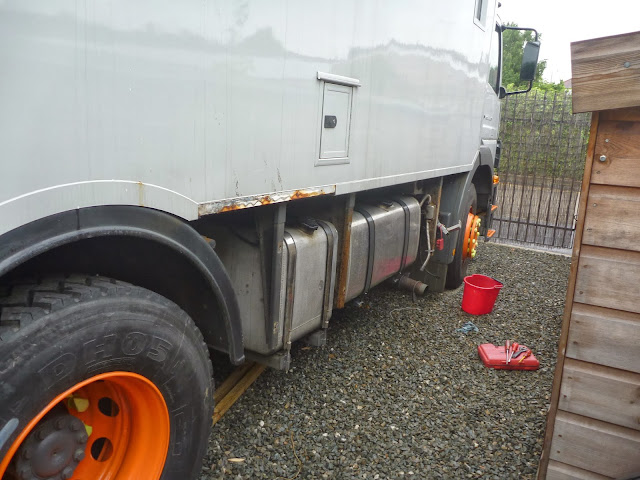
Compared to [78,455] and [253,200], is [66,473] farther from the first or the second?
[253,200]

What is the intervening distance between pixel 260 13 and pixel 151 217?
88 cm

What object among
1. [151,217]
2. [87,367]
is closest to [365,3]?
[151,217]

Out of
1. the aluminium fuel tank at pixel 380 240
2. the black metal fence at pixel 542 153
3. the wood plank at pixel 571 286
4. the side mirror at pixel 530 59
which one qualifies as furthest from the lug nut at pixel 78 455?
the black metal fence at pixel 542 153

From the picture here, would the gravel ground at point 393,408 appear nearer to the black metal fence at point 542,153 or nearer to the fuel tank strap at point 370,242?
the fuel tank strap at point 370,242

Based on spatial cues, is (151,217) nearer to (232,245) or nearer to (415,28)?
(232,245)

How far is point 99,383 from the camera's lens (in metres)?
1.73

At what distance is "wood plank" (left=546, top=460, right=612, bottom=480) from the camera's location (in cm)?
224

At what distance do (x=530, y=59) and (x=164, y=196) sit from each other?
436 centimetres

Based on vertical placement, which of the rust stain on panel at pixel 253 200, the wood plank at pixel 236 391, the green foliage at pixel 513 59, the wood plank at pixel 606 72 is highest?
the green foliage at pixel 513 59

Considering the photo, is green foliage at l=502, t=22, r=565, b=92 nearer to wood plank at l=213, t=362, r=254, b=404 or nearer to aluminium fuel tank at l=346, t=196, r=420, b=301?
aluminium fuel tank at l=346, t=196, r=420, b=301

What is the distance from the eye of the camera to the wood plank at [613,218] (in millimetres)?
1984

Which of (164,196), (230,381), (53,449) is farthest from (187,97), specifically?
(230,381)

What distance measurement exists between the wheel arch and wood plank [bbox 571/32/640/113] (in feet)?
4.81

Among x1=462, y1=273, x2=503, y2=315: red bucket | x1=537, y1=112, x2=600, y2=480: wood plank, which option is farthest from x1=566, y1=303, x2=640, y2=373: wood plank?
x1=462, y1=273, x2=503, y2=315: red bucket
